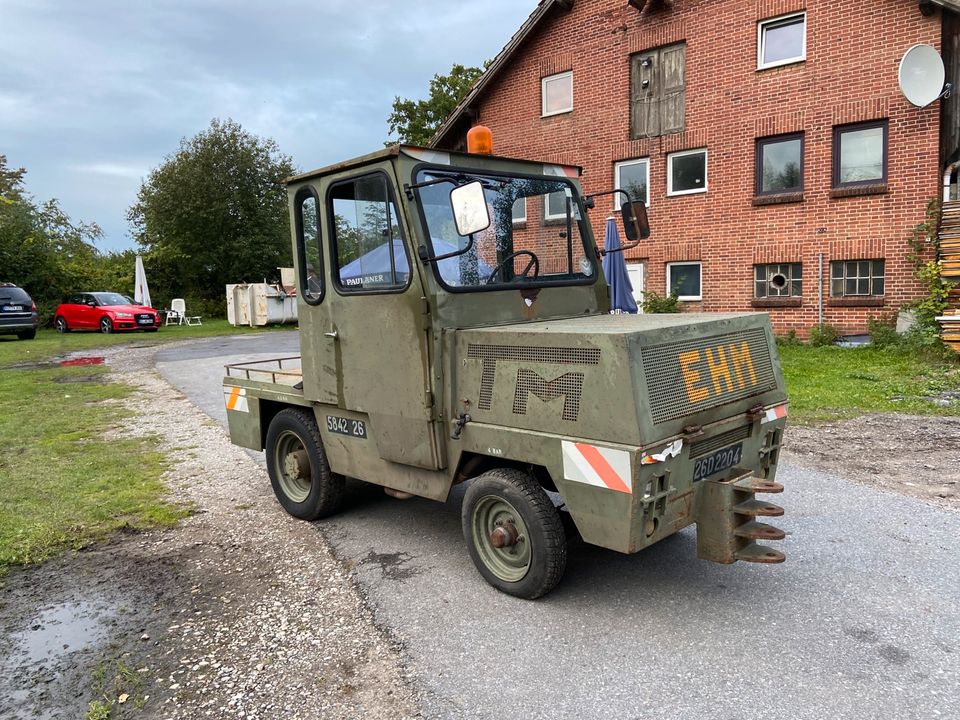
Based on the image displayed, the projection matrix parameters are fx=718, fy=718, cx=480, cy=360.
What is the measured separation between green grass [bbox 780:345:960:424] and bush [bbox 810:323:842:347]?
2.87 feet

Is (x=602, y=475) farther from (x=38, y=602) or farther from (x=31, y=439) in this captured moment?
(x=31, y=439)

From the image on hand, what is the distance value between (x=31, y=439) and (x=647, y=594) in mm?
7274

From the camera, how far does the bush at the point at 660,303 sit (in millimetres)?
15859

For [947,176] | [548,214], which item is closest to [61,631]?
[548,214]

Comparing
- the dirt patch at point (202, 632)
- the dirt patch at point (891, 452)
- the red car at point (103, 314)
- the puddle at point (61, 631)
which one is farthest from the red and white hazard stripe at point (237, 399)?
the red car at point (103, 314)

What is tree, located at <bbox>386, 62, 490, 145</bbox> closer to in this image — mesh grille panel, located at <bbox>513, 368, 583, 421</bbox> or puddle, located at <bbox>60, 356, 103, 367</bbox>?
puddle, located at <bbox>60, 356, 103, 367</bbox>

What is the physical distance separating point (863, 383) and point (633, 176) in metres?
8.66

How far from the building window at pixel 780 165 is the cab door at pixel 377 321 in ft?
40.8

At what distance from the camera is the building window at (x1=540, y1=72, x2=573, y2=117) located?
17.5 m

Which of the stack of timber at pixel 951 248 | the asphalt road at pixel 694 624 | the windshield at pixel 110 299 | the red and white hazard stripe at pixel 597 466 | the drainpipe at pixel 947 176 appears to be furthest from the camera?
the windshield at pixel 110 299

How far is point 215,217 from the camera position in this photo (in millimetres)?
35188

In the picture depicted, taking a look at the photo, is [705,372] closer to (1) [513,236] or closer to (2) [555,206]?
(1) [513,236]

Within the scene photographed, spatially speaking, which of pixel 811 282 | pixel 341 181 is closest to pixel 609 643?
pixel 341 181

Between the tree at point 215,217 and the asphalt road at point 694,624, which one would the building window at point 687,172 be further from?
the tree at point 215,217
